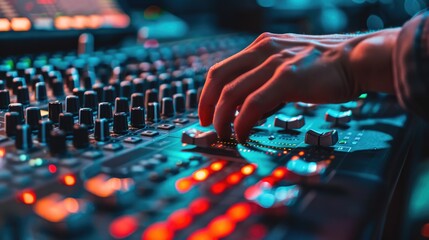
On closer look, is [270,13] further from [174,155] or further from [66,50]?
[174,155]

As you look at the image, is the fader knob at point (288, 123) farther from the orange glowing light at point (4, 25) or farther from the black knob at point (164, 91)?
the orange glowing light at point (4, 25)

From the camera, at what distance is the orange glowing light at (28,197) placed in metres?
0.52

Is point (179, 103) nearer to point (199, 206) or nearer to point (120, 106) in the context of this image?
point (120, 106)

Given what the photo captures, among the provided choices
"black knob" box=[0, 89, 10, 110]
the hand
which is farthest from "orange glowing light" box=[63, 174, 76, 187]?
"black knob" box=[0, 89, 10, 110]

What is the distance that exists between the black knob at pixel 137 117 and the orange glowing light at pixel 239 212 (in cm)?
40

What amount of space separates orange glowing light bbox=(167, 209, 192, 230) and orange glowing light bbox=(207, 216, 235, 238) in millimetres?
23

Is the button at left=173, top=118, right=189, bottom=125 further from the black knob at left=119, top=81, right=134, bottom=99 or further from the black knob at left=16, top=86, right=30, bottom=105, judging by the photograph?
the black knob at left=16, top=86, right=30, bottom=105

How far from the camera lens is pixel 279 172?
65 centimetres

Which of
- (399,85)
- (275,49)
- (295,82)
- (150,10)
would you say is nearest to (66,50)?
(150,10)

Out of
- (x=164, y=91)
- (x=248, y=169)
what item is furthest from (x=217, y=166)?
(x=164, y=91)

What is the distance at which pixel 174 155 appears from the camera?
2.32 feet

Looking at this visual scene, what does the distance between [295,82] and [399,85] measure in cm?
16

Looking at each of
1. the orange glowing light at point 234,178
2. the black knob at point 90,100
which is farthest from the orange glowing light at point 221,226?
the black knob at point 90,100

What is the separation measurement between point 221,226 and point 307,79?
1.34 ft
